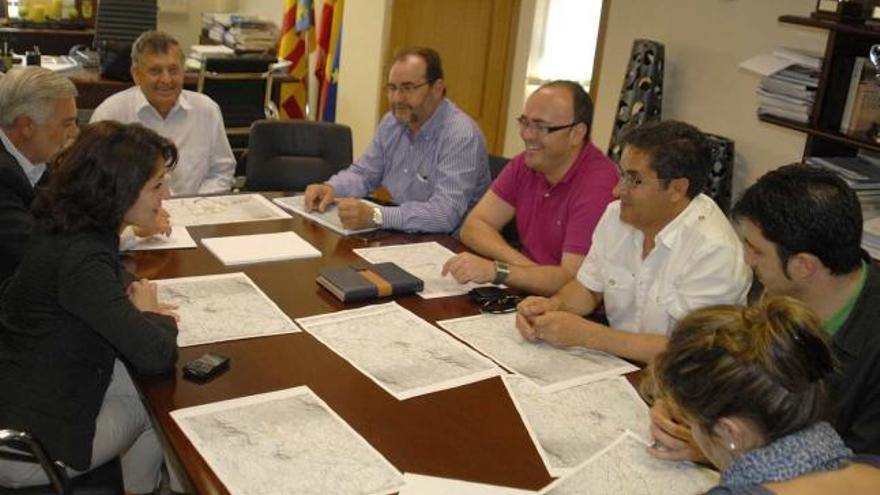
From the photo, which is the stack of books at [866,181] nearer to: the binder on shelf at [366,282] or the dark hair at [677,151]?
the dark hair at [677,151]

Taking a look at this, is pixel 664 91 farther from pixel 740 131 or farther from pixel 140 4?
pixel 140 4

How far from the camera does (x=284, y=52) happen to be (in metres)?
5.92

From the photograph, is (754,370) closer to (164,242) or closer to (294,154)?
(164,242)

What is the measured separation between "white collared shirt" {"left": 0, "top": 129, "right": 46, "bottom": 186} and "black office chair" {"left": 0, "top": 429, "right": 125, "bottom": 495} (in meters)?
0.99

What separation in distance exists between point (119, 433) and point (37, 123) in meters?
1.08

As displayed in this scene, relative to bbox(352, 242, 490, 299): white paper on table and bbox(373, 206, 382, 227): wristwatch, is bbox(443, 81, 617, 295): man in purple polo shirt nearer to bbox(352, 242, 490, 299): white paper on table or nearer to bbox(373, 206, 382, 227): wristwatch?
bbox(352, 242, 490, 299): white paper on table

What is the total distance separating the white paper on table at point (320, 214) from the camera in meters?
2.66

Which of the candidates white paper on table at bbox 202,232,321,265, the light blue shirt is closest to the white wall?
the light blue shirt

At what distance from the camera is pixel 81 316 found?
165cm

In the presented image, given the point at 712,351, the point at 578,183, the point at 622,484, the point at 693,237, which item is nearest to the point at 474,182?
the point at 578,183

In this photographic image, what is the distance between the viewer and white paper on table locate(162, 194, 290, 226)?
8.59ft

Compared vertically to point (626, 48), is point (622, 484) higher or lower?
lower

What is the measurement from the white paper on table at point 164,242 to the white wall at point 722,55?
2.34 metres

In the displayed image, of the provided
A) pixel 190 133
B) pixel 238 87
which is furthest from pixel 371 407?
pixel 238 87
